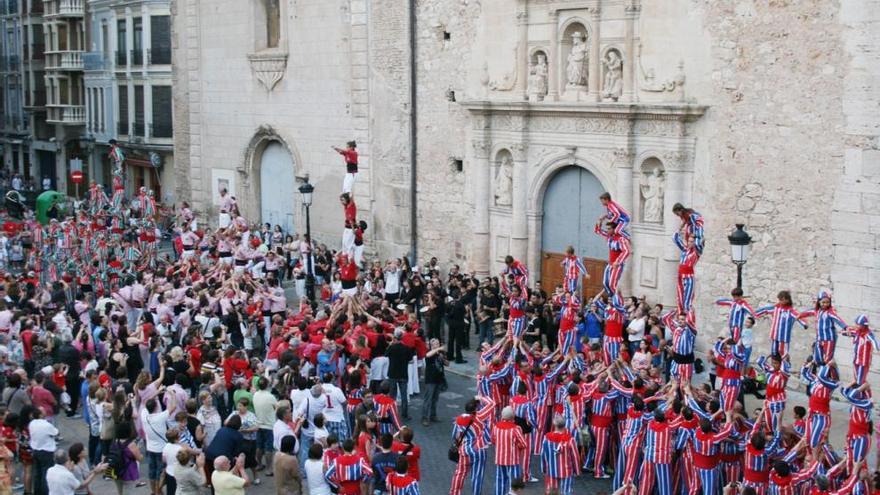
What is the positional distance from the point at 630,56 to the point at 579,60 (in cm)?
132

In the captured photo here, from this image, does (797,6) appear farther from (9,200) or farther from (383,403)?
(9,200)

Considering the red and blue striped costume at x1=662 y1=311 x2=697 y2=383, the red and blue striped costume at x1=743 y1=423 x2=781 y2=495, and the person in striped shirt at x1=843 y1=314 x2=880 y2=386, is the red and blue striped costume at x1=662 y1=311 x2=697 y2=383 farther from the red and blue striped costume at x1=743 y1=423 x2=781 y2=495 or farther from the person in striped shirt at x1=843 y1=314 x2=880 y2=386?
the red and blue striped costume at x1=743 y1=423 x2=781 y2=495

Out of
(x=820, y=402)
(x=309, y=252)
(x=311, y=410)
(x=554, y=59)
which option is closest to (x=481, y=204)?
(x=554, y=59)

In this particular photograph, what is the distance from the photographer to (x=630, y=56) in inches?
869

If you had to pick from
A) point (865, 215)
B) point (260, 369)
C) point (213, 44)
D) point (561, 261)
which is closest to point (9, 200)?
point (213, 44)

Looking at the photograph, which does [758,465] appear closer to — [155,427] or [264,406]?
[264,406]

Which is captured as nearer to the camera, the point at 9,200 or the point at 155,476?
the point at 155,476

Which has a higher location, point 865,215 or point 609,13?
point 609,13

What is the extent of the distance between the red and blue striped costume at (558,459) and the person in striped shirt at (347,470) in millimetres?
2397

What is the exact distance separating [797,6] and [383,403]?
10235 mm

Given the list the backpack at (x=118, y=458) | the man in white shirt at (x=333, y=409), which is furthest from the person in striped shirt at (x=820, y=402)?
the backpack at (x=118, y=458)

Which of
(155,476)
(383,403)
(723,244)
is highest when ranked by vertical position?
(723,244)

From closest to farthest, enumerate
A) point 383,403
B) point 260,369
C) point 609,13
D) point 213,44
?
point 383,403, point 260,369, point 609,13, point 213,44

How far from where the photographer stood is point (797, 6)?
63.3ft
